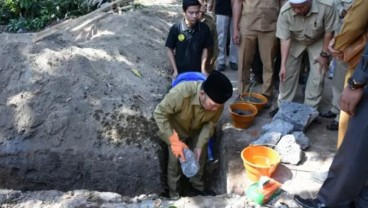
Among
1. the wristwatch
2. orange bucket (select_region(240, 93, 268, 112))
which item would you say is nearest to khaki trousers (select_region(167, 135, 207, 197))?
orange bucket (select_region(240, 93, 268, 112))

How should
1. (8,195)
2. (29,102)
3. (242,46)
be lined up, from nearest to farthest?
(8,195) < (29,102) < (242,46)

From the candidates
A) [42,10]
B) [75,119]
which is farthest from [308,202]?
[42,10]

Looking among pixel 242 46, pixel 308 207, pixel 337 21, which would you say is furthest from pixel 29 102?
pixel 337 21

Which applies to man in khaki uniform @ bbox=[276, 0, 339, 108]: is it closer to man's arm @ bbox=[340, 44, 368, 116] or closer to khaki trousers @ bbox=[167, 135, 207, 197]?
khaki trousers @ bbox=[167, 135, 207, 197]

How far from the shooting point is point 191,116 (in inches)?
158

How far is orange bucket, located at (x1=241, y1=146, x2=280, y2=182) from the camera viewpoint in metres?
3.63

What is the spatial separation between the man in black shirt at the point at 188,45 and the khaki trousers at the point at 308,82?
1028mm

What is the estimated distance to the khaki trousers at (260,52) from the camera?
5125mm

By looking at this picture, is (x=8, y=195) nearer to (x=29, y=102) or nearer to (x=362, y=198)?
(x=29, y=102)

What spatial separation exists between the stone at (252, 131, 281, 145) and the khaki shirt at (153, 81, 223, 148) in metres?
A: 0.52

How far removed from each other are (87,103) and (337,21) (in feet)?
9.77

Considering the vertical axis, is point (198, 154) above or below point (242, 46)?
below

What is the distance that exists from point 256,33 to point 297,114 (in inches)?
46.4

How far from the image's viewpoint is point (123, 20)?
332 inches
